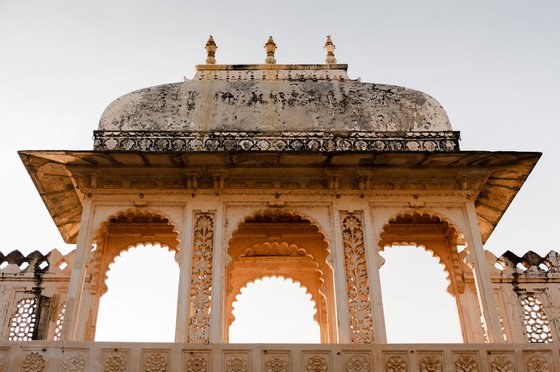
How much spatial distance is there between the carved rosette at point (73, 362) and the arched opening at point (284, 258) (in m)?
3.40

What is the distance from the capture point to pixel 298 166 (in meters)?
11.8

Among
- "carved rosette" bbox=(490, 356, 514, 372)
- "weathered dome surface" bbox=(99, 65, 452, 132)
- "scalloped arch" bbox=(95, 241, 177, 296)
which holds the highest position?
"weathered dome surface" bbox=(99, 65, 452, 132)

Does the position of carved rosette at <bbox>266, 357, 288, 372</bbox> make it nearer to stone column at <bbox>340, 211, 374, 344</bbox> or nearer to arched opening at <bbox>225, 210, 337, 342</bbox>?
stone column at <bbox>340, 211, 374, 344</bbox>

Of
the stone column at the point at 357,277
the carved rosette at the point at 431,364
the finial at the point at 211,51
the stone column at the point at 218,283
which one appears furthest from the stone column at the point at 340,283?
the finial at the point at 211,51

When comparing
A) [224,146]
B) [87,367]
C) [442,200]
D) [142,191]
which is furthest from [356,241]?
[87,367]

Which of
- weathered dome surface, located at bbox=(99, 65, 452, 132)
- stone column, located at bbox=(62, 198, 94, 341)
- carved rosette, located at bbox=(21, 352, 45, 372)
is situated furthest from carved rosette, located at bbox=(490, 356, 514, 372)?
carved rosette, located at bbox=(21, 352, 45, 372)

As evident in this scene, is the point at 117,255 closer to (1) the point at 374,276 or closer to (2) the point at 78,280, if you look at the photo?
(2) the point at 78,280

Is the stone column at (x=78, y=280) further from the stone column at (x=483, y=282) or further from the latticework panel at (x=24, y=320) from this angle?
the stone column at (x=483, y=282)

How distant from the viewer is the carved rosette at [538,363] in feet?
33.2

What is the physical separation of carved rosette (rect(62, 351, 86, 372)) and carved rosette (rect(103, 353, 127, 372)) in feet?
0.99

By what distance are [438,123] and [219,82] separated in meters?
4.06

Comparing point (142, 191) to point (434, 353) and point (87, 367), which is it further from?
point (434, 353)

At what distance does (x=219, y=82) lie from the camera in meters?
13.6

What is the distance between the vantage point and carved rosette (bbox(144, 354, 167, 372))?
9.85 meters
